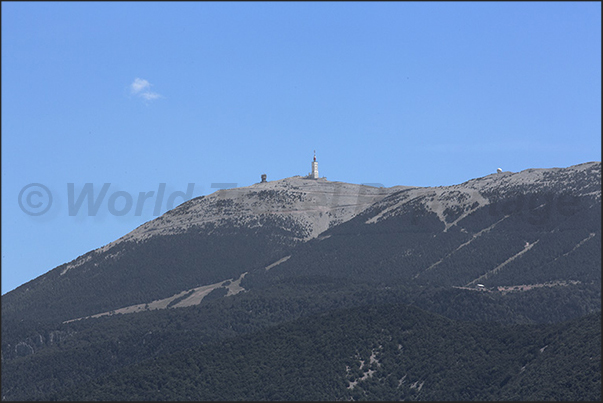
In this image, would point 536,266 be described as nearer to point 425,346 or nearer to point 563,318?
point 563,318

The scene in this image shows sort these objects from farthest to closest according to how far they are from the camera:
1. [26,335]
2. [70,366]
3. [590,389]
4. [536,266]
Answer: [536,266], [26,335], [70,366], [590,389]

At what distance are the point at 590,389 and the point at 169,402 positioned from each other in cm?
4986

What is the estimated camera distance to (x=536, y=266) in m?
189

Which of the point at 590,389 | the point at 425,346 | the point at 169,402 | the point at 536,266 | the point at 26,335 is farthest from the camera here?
the point at 536,266

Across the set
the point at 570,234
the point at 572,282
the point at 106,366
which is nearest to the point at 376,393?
the point at 106,366

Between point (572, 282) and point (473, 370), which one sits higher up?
point (572, 282)

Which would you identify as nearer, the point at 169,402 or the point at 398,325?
the point at 169,402

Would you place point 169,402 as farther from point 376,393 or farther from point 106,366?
point 106,366

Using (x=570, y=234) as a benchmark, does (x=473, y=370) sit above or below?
below

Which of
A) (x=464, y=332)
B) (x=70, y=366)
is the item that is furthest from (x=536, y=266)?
(x=70, y=366)

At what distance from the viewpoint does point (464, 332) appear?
132m

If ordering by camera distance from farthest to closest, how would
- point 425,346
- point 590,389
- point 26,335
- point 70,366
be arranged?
1. point 26,335
2. point 70,366
3. point 425,346
4. point 590,389

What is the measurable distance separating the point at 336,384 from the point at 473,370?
18327 mm

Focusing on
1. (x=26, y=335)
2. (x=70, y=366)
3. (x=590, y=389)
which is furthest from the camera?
(x=26, y=335)
